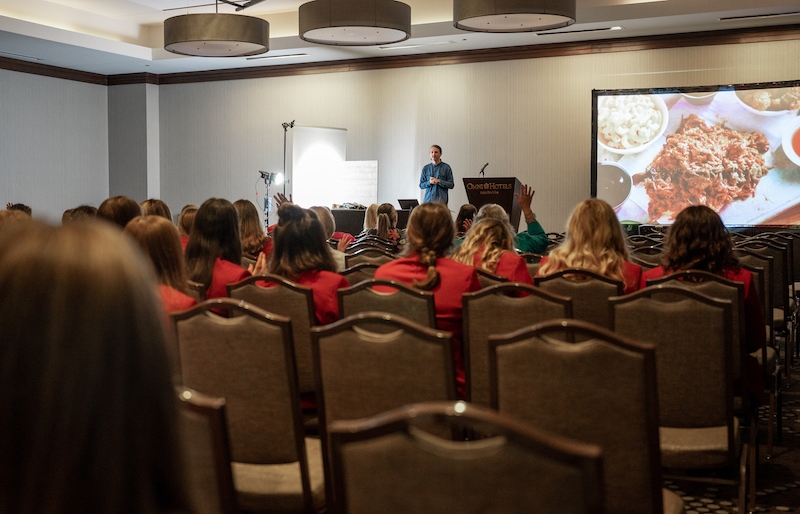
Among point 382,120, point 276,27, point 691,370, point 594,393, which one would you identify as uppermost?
point 276,27

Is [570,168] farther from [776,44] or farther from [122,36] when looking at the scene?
[122,36]

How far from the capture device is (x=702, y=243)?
362 centimetres

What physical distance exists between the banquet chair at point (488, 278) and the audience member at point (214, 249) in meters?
1.08

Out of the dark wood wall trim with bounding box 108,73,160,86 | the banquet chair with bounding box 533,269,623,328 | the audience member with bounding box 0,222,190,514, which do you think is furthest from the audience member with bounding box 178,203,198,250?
the dark wood wall trim with bounding box 108,73,160,86

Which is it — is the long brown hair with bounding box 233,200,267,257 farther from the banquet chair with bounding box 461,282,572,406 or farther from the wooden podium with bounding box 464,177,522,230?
the wooden podium with bounding box 464,177,522,230

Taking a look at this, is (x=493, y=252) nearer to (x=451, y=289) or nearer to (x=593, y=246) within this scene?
(x=593, y=246)

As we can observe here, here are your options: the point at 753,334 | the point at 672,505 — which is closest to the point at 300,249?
the point at 672,505

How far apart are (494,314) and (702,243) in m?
1.23

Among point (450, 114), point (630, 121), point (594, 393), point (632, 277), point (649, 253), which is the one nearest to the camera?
point (594, 393)

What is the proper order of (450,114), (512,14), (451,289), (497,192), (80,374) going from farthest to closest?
(450,114) → (497,192) → (512,14) → (451,289) → (80,374)

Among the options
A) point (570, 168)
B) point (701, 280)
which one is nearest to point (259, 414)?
point (701, 280)

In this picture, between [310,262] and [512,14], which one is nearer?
[310,262]

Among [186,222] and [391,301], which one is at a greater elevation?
[186,222]

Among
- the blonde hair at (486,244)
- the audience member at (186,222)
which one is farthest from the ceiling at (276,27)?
the audience member at (186,222)
